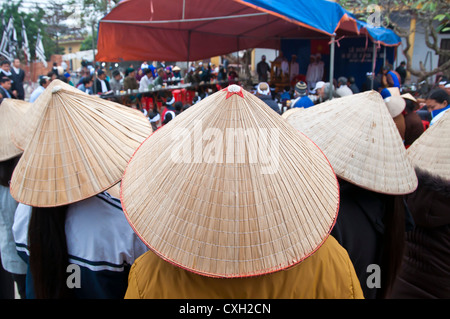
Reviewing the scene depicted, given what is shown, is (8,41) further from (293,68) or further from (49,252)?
(49,252)

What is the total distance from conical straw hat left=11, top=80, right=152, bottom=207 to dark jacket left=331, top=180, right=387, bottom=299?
96 centimetres

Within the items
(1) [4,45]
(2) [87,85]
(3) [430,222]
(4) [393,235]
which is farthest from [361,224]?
(1) [4,45]

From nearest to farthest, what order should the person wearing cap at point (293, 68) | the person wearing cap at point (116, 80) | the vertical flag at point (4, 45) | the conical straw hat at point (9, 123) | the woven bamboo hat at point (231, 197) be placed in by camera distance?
the woven bamboo hat at point (231, 197) → the conical straw hat at point (9, 123) → the person wearing cap at point (116, 80) → the vertical flag at point (4, 45) → the person wearing cap at point (293, 68)

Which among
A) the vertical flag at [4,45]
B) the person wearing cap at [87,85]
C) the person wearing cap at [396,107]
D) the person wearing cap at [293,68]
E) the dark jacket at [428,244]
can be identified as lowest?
the dark jacket at [428,244]

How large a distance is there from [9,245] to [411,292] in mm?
2429

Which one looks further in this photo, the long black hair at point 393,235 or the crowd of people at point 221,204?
the long black hair at point 393,235

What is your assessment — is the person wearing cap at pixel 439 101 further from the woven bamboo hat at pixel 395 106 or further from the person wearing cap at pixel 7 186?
the person wearing cap at pixel 7 186

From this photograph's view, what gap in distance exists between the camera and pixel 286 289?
2.99 feet

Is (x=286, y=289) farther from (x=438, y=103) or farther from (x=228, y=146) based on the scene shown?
(x=438, y=103)

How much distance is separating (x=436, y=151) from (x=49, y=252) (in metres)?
1.92

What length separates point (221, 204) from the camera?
81cm

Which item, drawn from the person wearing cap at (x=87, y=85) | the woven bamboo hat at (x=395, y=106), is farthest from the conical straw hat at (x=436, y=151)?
the person wearing cap at (x=87, y=85)

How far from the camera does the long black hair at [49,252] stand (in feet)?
4.17
